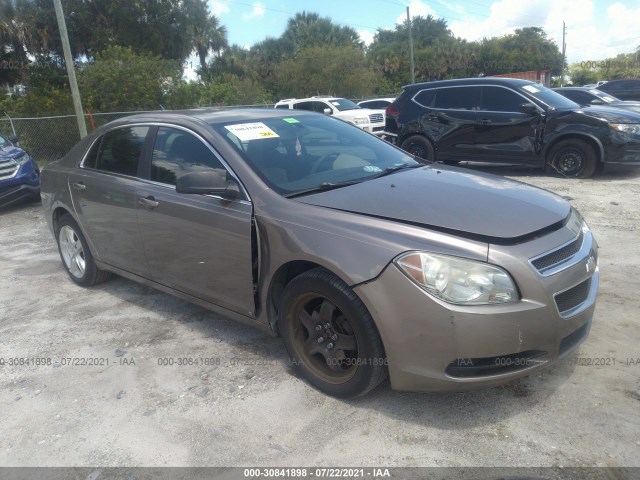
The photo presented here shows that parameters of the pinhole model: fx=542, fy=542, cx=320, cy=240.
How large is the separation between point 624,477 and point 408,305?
1216mm

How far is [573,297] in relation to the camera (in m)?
2.85

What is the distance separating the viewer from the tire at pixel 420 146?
10.4 metres

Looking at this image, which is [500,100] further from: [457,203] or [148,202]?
[148,202]

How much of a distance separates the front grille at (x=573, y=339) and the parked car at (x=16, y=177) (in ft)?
30.2

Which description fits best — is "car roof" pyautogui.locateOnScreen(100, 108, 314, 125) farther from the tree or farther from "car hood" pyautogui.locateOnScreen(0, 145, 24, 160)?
the tree

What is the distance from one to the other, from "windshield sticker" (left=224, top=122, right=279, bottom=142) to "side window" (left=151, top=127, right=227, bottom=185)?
24cm

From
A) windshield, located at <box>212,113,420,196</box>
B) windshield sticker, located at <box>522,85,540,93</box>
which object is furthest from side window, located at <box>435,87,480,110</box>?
windshield, located at <box>212,113,420,196</box>

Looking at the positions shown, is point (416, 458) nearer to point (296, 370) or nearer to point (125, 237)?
point (296, 370)

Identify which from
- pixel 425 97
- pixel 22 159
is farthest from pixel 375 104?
pixel 22 159

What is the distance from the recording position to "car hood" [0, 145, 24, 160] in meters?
9.39

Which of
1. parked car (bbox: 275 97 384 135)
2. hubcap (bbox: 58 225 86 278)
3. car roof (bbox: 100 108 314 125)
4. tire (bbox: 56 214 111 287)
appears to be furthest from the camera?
parked car (bbox: 275 97 384 135)

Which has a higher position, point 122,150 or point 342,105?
point 342,105

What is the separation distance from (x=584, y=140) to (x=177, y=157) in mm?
7347

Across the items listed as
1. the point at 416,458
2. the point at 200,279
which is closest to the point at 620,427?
the point at 416,458
